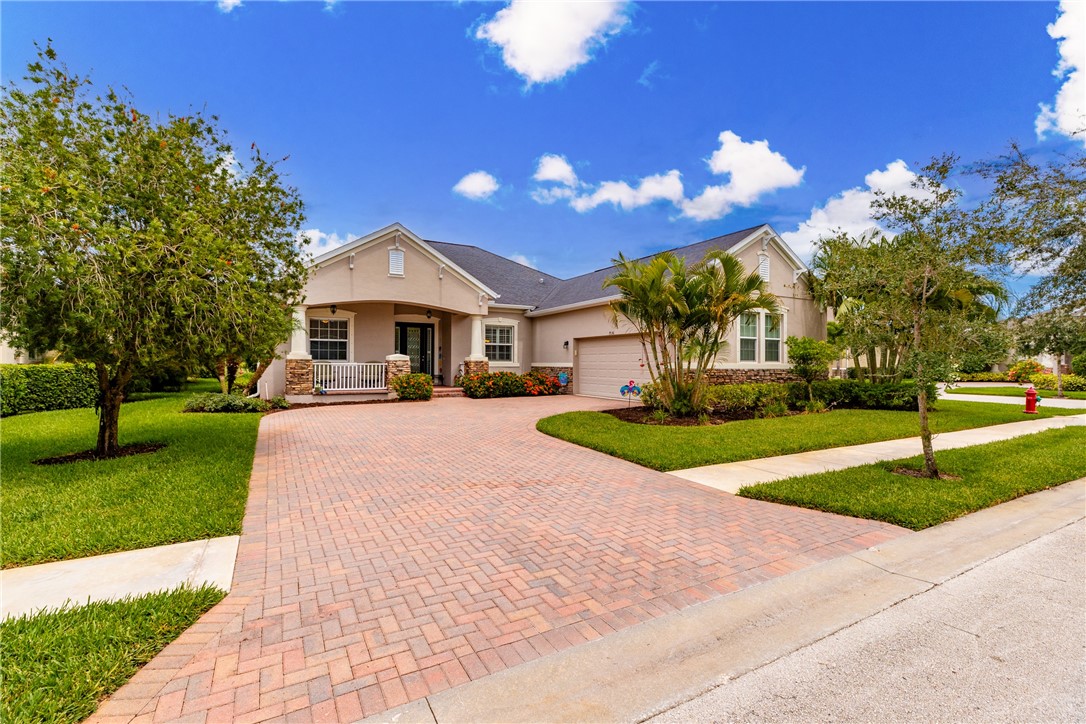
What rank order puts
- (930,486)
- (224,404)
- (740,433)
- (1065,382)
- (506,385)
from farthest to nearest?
(1065,382)
(506,385)
(224,404)
(740,433)
(930,486)

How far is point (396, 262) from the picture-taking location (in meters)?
16.1

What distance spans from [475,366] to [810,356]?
10982 mm

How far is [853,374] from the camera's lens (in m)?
17.1

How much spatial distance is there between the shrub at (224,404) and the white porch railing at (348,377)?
257 centimetres

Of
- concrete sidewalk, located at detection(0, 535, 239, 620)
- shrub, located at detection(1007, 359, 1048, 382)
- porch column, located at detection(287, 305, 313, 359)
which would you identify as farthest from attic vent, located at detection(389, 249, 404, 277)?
shrub, located at detection(1007, 359, 1048, 382)

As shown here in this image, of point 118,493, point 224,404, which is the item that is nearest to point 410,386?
point 224,404

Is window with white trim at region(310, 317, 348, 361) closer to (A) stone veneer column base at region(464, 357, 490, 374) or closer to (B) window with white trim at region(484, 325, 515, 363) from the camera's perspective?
(A) stone veneer column base at region(464, 357, 490, 374)

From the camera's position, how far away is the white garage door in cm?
1614

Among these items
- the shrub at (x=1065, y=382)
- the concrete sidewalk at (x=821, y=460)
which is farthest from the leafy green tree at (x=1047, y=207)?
the shrub at (x=1065, y=382)

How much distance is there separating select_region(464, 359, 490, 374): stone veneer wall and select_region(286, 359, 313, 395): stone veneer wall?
17.3 ft

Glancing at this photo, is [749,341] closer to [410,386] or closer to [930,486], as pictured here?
[930,486]

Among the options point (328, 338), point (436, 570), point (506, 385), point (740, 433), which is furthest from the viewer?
point (506, 385)

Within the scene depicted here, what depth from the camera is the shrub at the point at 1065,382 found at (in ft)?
69.5

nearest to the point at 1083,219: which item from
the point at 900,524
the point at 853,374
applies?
the point at 900,524
